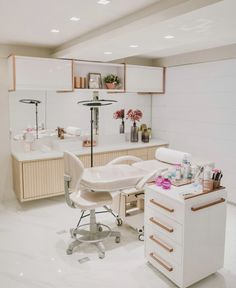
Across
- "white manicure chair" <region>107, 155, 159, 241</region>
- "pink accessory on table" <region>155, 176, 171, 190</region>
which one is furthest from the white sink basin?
"pink accessory on table" <region>155, 176, 171, 190</region>

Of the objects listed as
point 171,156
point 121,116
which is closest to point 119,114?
point 121,116

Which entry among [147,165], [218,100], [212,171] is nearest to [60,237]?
[147,165]

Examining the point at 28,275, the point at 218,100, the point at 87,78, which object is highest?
the point at 87,78

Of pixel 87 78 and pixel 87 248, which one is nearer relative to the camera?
pixel 87 248

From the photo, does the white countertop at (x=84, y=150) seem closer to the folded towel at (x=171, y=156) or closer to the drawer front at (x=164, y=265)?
the folded towel at (x=171, y=156)

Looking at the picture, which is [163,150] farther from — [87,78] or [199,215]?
[87,78]

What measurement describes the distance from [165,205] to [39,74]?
2.71m

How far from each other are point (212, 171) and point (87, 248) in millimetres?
1605

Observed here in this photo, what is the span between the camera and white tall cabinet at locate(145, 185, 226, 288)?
2.37m

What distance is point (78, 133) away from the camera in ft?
15.6

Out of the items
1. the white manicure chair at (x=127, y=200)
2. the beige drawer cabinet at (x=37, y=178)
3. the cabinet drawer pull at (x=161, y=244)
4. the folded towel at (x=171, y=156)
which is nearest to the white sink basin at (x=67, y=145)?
the beige drawer cabinet at (x=37, y=178)

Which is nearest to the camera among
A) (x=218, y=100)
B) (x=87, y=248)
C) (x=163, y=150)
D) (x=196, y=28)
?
(x=196, y=28)

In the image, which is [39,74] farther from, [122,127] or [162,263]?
[162,263]

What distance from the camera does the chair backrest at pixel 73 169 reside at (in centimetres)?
281
